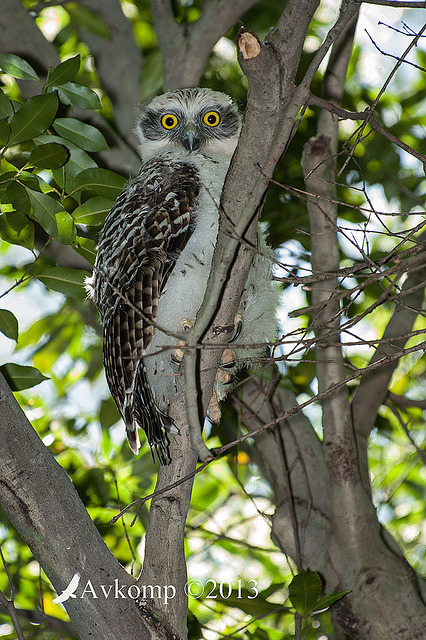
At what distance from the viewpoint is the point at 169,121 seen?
137 inches

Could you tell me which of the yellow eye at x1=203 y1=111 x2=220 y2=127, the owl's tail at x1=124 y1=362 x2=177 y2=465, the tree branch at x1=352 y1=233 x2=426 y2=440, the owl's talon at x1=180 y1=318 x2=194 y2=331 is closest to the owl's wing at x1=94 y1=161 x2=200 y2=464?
the owl's tail at x1=124 y1=362 x2=177 y2=465

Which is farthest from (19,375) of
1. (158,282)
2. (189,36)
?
(189,36)

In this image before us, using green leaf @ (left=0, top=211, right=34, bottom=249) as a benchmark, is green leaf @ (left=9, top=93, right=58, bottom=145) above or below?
above

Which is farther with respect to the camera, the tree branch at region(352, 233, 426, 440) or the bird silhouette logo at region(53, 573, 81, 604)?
the tree branch at region(352, 233, 426, 440)

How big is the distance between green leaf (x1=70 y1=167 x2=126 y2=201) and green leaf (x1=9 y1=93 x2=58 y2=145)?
0.31 m

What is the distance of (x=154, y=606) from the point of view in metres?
2.12

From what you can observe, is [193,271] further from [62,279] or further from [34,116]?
[34,116]

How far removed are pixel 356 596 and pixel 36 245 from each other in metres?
2.56

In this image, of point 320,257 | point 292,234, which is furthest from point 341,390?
point 292,234

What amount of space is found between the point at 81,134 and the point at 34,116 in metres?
0.39

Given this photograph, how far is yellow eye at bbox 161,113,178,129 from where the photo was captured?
3465 millimetres

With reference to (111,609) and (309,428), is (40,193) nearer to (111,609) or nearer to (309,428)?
(111,609)

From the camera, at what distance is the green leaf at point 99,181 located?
2688mm

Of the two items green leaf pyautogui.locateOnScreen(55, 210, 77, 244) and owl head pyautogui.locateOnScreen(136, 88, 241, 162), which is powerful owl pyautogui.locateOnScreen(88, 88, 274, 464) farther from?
owl head pyautogui.locateOnScreen(136, 88, 241, 162)
